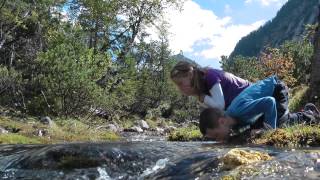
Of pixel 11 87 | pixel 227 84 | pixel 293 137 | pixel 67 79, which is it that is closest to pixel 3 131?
pixel 67 79

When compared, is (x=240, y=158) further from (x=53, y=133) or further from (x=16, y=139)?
(x=53, y=133)

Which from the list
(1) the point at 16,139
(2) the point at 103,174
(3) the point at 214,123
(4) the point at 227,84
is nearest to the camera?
(3) the point at 214,123

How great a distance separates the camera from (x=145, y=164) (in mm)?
9023

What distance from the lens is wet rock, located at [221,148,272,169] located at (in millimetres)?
6484

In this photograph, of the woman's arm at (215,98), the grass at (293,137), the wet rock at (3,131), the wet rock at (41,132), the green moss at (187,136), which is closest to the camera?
Answer: the woman's arm at (215,98)

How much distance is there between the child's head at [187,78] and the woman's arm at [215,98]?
15 centimetres

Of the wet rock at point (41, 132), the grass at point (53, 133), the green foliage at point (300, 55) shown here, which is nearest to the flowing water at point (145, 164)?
the grass at point (53, 133)

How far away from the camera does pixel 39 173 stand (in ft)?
30.2

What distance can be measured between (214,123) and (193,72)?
836mm

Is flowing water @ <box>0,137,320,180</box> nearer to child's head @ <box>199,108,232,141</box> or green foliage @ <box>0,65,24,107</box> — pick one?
child's head @ <box>199,108,232,141</box>

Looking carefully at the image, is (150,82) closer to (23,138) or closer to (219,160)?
(23,138)

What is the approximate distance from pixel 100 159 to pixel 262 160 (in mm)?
3749

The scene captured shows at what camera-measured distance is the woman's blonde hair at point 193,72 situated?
650cm

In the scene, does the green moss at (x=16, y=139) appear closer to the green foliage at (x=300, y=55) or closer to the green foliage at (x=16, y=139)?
the green foliage at (x=16, y=139)
